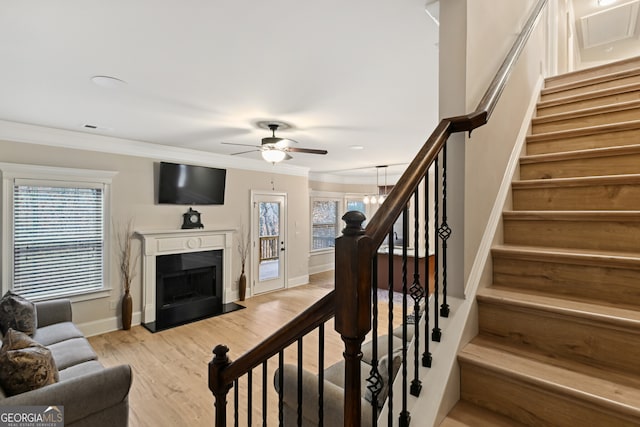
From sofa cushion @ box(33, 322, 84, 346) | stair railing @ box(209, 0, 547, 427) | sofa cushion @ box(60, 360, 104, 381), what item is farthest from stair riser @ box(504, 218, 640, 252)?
sofa cushion @ box(33, 322, 84, 346)

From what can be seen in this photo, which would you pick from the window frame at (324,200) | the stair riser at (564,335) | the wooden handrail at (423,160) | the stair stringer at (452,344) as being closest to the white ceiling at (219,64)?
the wooden handrail at (423,160)

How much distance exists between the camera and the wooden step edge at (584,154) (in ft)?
5.69

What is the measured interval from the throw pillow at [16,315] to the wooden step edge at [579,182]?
4271mm

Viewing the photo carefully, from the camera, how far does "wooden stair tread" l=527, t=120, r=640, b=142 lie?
1890mm

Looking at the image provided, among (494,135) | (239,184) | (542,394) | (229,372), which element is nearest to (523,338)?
(542,394)

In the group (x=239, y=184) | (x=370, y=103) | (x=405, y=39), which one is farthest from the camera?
(x=239, y=184)

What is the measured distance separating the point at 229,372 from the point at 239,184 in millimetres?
5020

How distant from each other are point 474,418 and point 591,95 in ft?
8.43

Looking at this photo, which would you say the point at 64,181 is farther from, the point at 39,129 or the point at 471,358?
the point at 471,358

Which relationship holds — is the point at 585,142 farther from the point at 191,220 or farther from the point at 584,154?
the point at 191,220

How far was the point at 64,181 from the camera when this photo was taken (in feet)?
13.4

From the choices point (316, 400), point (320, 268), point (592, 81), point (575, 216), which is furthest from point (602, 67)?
point (320, 268)

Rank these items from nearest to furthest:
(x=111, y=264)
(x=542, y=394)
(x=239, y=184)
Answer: (x=542, y=394) → (x=111, y=264) → (x=239, y=184)

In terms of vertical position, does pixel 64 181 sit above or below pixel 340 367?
above
